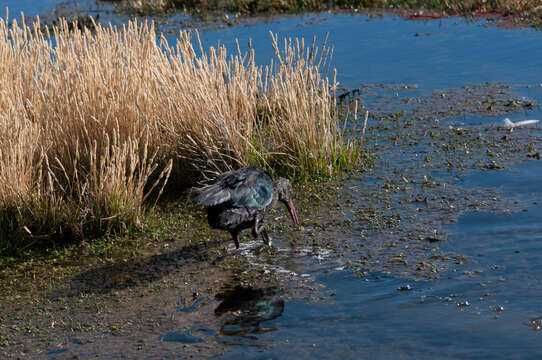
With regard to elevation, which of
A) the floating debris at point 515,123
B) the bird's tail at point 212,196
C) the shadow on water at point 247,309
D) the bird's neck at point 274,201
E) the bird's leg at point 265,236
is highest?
the bird's tail at point 212,196

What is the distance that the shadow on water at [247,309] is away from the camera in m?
5.27

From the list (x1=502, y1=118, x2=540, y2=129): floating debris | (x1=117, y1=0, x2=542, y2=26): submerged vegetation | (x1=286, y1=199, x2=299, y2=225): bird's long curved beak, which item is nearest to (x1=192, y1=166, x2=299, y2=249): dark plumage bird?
(x1=286, y1=199, x2=299, y2=225): bird's long curved beak

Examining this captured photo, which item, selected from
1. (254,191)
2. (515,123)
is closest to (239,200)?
(254,191)

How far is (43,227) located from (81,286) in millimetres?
1081

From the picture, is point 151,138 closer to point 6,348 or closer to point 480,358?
point 6,348

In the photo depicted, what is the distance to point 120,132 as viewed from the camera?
7.57 metres

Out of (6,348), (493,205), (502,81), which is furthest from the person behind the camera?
(502,81)

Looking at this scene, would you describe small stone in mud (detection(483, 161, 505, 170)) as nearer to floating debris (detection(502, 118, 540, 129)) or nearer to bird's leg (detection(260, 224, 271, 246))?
floating debris (detection(502, 118, 540, 129))

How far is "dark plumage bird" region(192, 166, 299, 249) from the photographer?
6141 mm

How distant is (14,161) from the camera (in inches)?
256

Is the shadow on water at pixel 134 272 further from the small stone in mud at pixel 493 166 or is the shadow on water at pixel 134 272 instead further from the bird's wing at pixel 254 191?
the small stone in mud at pixel 493 166

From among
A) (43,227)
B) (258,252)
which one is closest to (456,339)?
(258,252)

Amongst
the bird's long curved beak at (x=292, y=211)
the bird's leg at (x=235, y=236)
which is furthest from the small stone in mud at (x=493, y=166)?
the bird's leg at (x=235, y=236)

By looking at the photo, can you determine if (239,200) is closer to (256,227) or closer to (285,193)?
(256,227)
